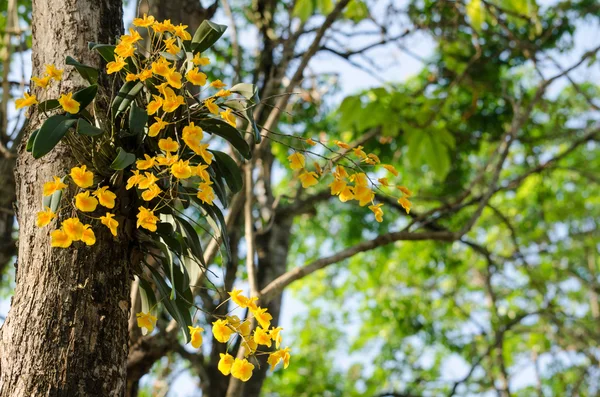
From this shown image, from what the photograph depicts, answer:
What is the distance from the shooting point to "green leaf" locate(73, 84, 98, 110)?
51.8 inches

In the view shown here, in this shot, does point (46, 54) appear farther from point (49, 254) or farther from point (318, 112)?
point (318, 112)

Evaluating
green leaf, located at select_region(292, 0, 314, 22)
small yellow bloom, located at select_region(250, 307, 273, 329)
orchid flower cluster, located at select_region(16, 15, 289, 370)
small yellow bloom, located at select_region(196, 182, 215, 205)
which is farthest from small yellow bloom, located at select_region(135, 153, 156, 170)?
green leaf, located at select_region(292, 0, 314, 22)

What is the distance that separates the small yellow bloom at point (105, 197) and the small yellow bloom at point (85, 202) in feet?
0.04

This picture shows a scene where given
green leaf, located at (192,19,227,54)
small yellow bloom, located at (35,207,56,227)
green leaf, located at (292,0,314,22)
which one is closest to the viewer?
small yellow bloom, located at (35,207,56,227)

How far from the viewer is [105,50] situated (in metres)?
1.35

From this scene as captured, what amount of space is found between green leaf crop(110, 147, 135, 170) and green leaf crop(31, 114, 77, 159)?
98mm

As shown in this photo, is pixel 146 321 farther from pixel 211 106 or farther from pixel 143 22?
pixel 143 22

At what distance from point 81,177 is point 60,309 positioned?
0.23 metres

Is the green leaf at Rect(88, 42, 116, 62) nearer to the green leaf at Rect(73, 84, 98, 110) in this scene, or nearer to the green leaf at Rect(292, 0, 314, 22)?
the green leaf at Rect(73, 84, 98, 110)

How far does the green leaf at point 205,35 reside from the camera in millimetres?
1431

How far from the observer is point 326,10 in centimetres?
325

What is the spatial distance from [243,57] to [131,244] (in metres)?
3.75

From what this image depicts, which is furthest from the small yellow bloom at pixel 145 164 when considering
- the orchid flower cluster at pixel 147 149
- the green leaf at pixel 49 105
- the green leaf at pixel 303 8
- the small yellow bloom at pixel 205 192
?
the green leaf at pixel 303 8

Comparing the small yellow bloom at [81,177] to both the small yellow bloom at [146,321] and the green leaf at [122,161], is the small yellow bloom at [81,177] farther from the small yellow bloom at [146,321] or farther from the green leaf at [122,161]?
the small yellow bloom at [146,321]
